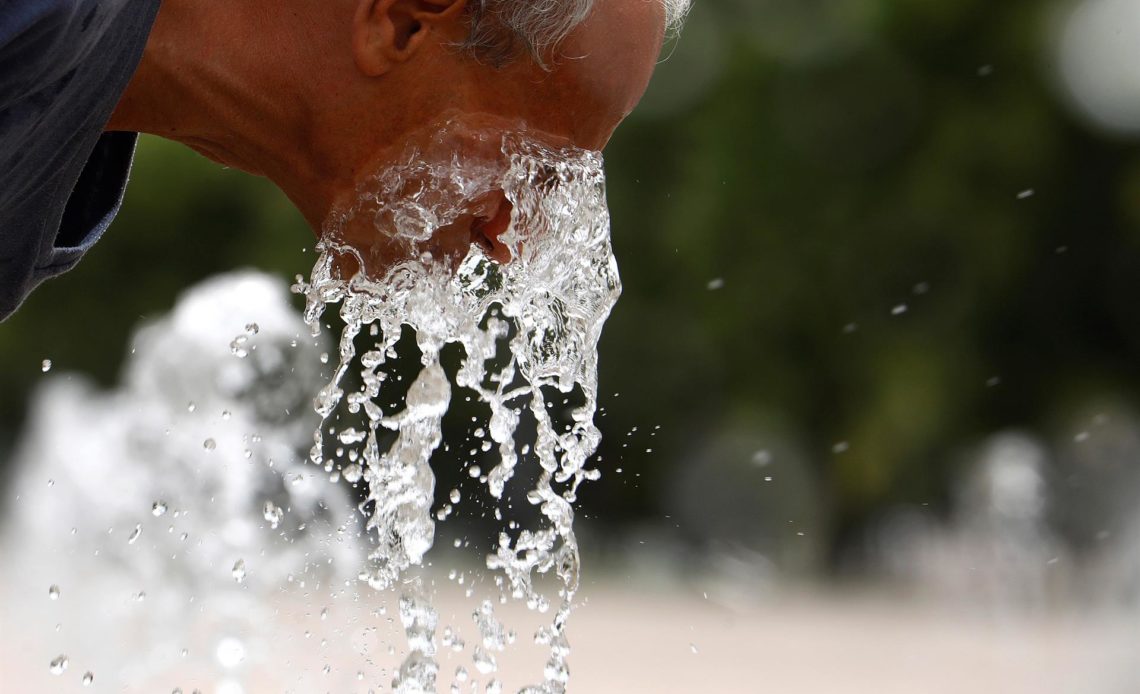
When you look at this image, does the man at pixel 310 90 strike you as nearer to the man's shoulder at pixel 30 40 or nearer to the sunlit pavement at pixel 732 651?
the man's shoulder at pixel 30 40

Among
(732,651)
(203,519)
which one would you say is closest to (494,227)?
(203,519)

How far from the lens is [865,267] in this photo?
15.5 meters

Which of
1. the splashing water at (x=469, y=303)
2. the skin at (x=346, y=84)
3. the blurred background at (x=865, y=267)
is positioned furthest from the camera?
the blurred background at (x=865, y=267)

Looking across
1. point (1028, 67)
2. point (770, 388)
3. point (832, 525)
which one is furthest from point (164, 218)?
point (1028, 67)

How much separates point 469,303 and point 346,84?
2.10 feet

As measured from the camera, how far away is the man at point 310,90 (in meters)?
1.68

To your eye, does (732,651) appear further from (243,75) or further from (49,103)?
(49,103)

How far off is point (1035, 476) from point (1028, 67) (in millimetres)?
4284

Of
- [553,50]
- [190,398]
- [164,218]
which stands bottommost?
[553,50]

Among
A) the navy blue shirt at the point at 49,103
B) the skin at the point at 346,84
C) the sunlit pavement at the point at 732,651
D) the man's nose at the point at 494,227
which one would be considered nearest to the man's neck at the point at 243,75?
the skin at the point at 346,84

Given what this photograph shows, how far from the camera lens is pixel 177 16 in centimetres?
173

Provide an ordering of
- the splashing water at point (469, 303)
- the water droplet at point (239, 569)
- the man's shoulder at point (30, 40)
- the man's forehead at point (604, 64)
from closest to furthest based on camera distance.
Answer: the man's shoulder at point (30, 40)
the man's forehead at point (604, 64)
the splashing water at point (469, 303)
the water droplet at point (239, 569)

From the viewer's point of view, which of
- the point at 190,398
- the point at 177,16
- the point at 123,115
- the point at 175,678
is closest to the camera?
the point at 177,16

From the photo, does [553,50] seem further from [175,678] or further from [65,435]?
[65,435]
